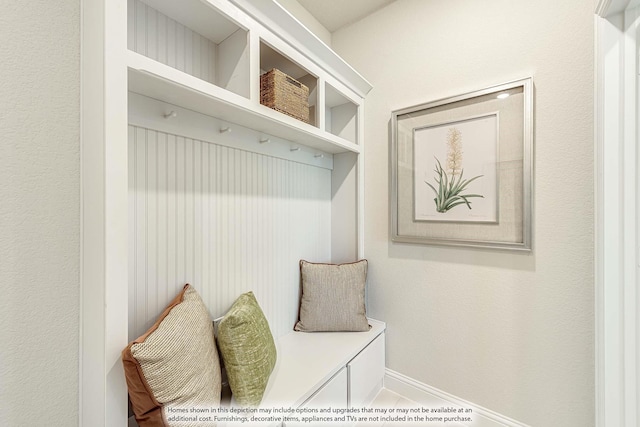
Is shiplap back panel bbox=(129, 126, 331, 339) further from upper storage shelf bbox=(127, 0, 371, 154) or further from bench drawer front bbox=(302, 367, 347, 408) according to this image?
bench drawer front bbox=(302, 367, 347, 408)

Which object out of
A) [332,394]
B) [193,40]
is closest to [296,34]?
[193,40]

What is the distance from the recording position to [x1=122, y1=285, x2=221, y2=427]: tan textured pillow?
0.76 m

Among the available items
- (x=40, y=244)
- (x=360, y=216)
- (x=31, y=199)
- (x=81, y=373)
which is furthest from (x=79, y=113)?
(x=360, y=216)

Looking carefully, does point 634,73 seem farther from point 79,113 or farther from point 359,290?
point 79,113

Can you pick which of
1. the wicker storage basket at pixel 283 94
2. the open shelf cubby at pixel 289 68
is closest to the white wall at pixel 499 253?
the open shelf cubby at pixel 289 68

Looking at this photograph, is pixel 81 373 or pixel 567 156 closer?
pixel 81 373

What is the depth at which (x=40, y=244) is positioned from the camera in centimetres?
81

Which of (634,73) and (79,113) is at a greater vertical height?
(634,73)

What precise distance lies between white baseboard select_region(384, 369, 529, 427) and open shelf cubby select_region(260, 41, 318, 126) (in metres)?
1.69

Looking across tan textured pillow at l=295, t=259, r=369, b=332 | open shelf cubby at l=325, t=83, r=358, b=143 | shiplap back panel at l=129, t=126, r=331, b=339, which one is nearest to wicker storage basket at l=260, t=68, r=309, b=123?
shiplap back panel at l=129, t=126, r=331, b=339

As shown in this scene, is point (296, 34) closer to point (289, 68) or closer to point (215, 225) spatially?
point (289, 68)

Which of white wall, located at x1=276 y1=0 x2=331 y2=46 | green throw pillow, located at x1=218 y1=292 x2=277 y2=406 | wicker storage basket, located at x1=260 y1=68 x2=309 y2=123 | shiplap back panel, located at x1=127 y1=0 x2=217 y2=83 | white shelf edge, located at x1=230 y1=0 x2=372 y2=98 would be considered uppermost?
white wall, located at x1=276 y1=0 x2=331 y2=46

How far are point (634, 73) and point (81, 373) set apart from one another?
221cm

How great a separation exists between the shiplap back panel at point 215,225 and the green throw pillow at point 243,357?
0.81ft
